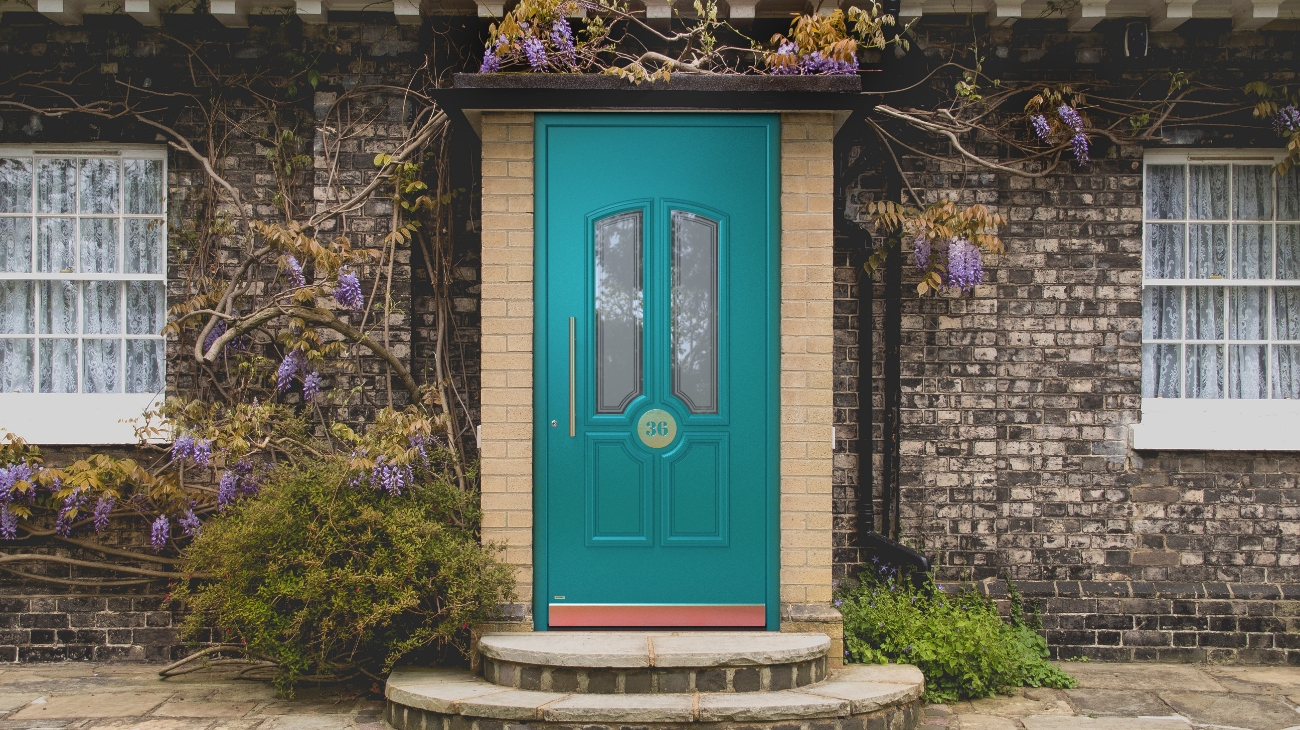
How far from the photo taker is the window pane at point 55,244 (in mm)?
6348

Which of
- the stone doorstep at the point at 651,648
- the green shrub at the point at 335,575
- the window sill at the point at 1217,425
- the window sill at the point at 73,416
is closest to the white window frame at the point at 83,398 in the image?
the window sill at the point at 73,416

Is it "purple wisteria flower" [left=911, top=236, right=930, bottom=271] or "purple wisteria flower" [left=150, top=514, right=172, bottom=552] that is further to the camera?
"purple wisteria flower" [left=911, top=236, right=930, bottom=271]

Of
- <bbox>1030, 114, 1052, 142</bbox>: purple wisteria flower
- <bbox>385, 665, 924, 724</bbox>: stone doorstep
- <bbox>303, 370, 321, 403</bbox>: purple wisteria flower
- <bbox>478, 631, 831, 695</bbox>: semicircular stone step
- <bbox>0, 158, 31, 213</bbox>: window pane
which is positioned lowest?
<bbox>385, 665, 924, 724</bbox>: stone doorstep

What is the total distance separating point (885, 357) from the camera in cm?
636

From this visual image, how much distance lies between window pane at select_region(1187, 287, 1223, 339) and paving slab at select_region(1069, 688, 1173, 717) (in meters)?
2.49

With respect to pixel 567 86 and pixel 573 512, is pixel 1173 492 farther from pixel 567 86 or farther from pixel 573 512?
pixel 567 86

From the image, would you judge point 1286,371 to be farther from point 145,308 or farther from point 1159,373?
point 145,308

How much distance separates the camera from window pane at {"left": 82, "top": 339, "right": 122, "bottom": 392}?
20.8 ft

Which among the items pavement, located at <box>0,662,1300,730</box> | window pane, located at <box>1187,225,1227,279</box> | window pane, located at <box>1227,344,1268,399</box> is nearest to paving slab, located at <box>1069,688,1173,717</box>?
pavement, located at <box>0,662,1300,730</box>

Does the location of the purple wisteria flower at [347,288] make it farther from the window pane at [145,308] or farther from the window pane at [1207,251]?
the window pane at [1207,251]

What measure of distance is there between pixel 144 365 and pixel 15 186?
1457 millimetres

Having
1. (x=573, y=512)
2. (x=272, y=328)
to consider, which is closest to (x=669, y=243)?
(x=573, y=512)

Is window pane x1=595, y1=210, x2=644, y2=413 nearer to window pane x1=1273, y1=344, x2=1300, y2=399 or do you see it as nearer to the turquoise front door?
the turquoise front door

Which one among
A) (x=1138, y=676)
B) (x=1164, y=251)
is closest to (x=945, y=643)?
(x=1138, y=676)
